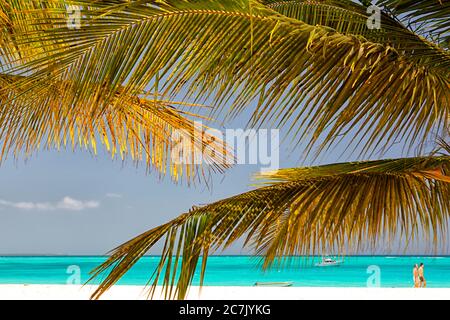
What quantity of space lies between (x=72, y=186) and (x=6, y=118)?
125 ft

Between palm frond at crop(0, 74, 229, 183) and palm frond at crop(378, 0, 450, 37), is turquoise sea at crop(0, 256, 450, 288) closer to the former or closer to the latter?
palm frond at crop(0, 74, 229, 183)

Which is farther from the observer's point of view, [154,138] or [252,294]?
[252,294]

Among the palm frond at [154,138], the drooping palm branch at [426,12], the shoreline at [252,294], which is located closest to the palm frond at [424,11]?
the drooping palm branch at [426,12]

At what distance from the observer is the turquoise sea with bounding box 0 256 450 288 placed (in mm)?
29397

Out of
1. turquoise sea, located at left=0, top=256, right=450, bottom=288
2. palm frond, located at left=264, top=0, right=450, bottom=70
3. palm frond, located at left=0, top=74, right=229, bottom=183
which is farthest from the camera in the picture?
turquoise sea, located at left=0, top=256, right=450, bottom=288

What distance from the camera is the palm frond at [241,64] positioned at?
5.20ft

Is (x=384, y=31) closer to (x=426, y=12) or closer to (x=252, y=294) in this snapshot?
(x=426, y=12)

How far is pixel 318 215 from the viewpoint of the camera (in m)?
2.53

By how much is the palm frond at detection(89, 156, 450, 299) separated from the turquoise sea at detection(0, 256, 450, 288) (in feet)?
80.8

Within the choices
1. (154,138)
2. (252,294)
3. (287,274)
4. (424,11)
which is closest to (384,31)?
(424,11)

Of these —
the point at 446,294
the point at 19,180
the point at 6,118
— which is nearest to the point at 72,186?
the point at 19,180

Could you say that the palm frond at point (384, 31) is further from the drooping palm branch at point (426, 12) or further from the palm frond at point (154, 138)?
the palm frond at point (154, 138)

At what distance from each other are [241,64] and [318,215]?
3.35 feet

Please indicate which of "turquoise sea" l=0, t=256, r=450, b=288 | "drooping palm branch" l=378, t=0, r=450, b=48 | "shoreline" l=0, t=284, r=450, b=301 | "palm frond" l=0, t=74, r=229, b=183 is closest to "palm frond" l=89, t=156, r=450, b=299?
"drooping palm branch" l=378, t=0, r=450, b=48
